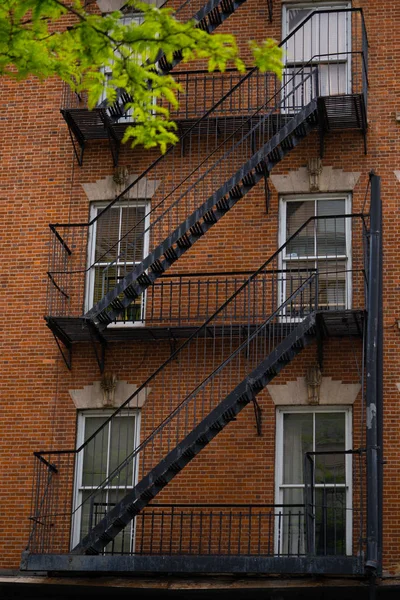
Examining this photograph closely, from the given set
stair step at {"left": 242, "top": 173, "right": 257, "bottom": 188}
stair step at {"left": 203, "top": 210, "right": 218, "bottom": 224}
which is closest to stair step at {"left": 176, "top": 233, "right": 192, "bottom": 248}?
stair step at {"left": 203, "top": 210, "right": 218, "bottom": 224}

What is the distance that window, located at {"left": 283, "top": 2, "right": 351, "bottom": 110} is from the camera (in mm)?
20906

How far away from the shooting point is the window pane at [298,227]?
20.2m

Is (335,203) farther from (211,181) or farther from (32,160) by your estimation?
(32,160)

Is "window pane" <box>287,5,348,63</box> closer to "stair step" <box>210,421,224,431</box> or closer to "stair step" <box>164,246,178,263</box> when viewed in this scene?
"stair step" <box>164,246,178,263</box>

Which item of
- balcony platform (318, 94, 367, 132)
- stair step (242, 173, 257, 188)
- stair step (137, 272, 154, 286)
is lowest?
stair step (137, 272, 154, 286)

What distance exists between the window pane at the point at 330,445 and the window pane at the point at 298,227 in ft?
8.89

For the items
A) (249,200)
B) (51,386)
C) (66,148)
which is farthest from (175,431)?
(66,148)

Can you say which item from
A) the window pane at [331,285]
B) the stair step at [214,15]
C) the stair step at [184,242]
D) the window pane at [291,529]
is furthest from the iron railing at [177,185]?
the window pane at [291,529]

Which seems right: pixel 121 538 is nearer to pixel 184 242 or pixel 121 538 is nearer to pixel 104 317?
pixel 104 317

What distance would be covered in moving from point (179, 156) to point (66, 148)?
2.03m

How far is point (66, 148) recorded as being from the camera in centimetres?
2144

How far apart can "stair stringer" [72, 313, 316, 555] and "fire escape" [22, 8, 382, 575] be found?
2 centimetres

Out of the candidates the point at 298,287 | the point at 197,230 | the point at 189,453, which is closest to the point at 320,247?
the point at 298,287

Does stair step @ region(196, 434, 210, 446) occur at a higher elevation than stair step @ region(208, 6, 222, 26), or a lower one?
lower
